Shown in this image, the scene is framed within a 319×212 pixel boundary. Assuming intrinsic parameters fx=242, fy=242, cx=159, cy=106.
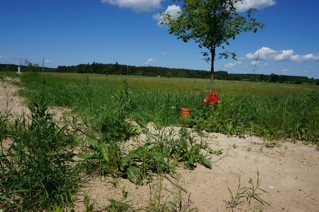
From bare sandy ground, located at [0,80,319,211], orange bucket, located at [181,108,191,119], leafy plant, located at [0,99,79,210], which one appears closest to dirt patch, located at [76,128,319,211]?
bare sandy ground, located at [0,80,319,211]

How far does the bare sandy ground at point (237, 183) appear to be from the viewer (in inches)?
96.0

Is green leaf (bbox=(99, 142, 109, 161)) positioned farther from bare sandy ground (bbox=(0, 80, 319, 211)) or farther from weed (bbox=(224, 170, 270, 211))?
weed (bbox=(224, 170, 270, 211))

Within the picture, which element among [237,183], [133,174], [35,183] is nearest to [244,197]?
[237,183]

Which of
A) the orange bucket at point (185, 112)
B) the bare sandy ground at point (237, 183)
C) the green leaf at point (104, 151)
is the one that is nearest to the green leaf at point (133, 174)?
the bare sandy ground at point (237, 183)

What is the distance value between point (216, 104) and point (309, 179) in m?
3.10

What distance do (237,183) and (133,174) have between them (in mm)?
1225

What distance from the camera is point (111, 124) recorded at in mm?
4039

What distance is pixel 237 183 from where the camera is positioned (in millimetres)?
2854

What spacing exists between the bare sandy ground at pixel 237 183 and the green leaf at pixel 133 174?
0.06 metres

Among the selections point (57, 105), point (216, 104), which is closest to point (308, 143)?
point (216, 104)

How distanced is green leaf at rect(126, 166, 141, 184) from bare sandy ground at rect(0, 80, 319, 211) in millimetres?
57

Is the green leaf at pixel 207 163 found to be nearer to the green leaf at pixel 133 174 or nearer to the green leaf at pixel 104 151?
the green leaf at pixel 133 174

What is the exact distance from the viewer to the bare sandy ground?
2.44 meters

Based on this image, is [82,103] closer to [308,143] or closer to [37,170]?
[37,170]
